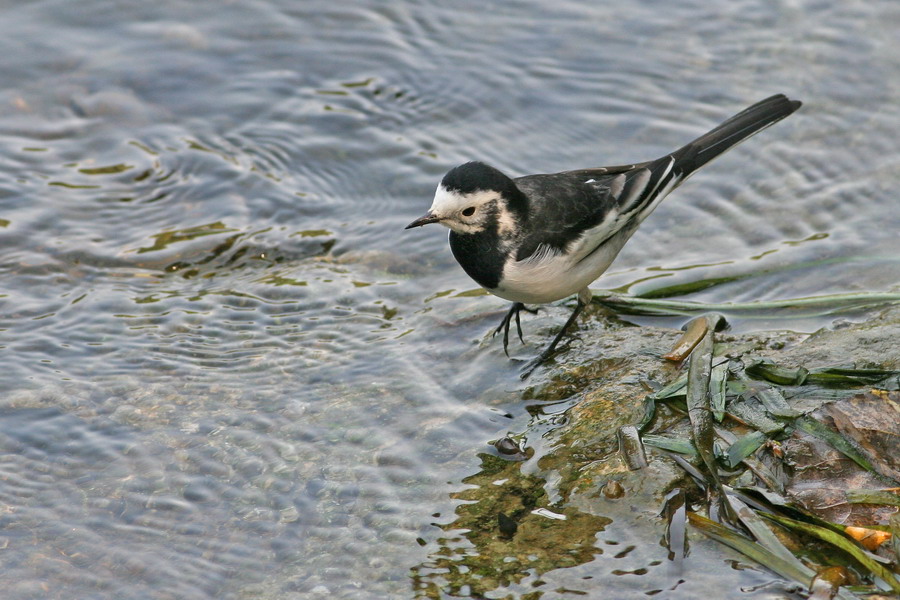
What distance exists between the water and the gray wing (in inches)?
31.2

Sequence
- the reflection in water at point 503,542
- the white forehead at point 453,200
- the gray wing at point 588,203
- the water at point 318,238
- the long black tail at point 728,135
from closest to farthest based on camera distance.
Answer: the reflection in water at point 503,542, the water at point 318,238, the white forehead at point 453,200, the gray wing at point 588,203, the long black tail at point 728,135

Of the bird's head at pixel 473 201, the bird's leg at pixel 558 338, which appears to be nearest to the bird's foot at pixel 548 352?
the bird's leg at pixel 558 338

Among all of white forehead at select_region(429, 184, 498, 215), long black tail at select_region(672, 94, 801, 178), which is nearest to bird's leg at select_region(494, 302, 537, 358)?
white forehead at select_region(429, 184, 498, 215)

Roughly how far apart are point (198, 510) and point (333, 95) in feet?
18.3

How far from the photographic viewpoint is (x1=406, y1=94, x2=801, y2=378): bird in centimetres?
557

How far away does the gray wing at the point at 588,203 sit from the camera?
5801 mm

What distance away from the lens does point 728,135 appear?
6.66m

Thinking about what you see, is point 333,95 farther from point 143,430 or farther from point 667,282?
point 143,430

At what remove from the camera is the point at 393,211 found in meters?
7.93

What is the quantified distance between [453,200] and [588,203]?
3.34 ft

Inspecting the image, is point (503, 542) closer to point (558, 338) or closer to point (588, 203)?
point (558, 338)

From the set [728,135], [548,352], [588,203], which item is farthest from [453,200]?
[728,135]

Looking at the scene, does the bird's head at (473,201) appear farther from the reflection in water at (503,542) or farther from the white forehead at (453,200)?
the reflection in water at (503,542)

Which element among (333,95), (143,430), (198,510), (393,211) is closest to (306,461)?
(198,510)
